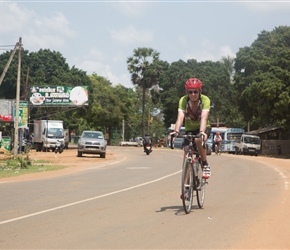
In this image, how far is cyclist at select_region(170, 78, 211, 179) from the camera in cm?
962

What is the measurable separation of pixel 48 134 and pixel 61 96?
19.5 feet

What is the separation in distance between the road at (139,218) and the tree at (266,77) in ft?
111

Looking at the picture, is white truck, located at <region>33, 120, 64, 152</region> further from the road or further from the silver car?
the road

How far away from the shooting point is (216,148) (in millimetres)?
44062

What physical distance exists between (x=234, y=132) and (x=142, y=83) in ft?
62.0

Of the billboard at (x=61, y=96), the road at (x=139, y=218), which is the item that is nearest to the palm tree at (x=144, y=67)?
the billboard at (x=61, y=96)

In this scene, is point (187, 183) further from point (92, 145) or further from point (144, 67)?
point (144, 67)

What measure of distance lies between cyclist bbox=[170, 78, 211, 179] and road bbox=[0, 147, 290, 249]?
1.37 meters

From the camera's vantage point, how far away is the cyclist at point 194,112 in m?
9.62

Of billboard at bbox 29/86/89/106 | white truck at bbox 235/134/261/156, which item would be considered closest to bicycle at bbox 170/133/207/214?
white truck at bbox 235/134/261/156

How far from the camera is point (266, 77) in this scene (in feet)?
161

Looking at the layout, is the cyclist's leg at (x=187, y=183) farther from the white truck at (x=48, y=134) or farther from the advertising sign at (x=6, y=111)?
the white truck at (x=48, y=134)

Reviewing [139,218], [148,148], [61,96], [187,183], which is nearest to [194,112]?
[187,183]

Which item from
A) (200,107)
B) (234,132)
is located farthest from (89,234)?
(234,132)
